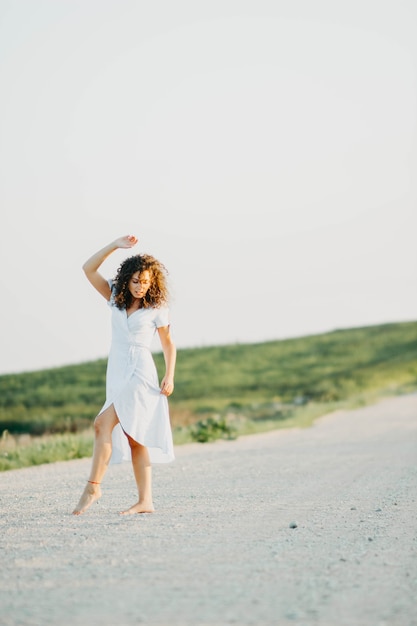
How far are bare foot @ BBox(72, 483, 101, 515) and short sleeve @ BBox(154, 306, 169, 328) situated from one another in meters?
1.48

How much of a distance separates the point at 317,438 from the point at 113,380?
500 inches

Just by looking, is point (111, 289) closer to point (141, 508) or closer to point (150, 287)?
point (150, 287)

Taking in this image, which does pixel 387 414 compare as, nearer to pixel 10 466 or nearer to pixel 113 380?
pixel 10 466

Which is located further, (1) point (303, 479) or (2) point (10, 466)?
(2) point (10, 466)

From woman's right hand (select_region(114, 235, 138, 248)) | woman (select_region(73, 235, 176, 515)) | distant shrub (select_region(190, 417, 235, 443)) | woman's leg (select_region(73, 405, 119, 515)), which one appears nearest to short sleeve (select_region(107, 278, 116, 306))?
woman (select_region(73, 235, 176, 515))

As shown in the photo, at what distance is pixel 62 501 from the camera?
10.2 metres

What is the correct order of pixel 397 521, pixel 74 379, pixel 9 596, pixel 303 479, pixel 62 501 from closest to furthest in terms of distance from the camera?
pixel 9 596 → pixel 397 521 → pixel 62 501 → pixel 303 479 → pixel 74 379

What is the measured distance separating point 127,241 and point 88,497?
7.24ft

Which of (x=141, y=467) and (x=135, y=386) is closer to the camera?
(x=135, y=386)

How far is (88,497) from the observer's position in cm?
894

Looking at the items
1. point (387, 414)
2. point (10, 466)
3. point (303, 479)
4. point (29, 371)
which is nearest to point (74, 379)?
point (29, 371)

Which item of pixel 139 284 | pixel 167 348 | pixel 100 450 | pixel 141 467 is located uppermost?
pixel 139 284

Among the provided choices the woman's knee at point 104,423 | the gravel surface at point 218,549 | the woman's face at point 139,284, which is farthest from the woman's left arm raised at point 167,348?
the gravel surface at point 218,549

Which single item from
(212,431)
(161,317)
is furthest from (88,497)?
(212,431)
